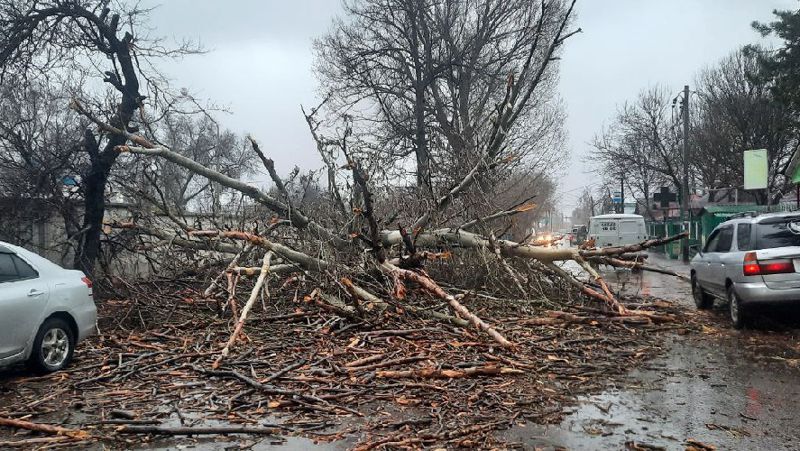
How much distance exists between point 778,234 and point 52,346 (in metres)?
8.56

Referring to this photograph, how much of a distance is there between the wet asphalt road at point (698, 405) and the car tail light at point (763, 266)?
0.84 metres

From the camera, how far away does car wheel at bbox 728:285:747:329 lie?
312 inches

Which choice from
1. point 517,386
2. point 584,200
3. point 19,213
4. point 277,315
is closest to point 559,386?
point 517,386

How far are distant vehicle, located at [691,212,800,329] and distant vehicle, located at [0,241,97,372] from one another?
788 centimetres

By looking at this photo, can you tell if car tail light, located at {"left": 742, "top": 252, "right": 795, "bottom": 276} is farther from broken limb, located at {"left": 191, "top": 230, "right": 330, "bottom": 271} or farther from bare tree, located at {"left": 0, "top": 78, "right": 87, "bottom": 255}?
bare tree, located at {"left": 0, "top": 78, "right": 87, "bottom": 255}

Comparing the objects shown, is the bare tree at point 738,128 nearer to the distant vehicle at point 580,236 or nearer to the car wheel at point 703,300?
the distant vehicle at point 580,236

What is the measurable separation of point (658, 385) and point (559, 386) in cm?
94

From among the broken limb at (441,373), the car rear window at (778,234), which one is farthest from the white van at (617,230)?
the broken limb at (441,373)

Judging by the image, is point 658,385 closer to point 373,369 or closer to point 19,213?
point 373,369

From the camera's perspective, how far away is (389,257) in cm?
970

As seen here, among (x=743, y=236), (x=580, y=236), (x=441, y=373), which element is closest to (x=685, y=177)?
(x=580, y=236)

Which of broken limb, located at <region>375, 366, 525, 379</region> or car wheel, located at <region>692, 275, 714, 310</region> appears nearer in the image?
broken limb, located at <region>375, 366, 525, 379</region>

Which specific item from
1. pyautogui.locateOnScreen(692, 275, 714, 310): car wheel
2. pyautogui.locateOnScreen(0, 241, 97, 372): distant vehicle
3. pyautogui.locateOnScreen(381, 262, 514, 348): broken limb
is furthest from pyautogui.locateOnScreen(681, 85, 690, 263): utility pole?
pyautogui.locateOnScreen(0, 241, 97, 372): distant vehicle

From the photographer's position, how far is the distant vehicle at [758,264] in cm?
736
